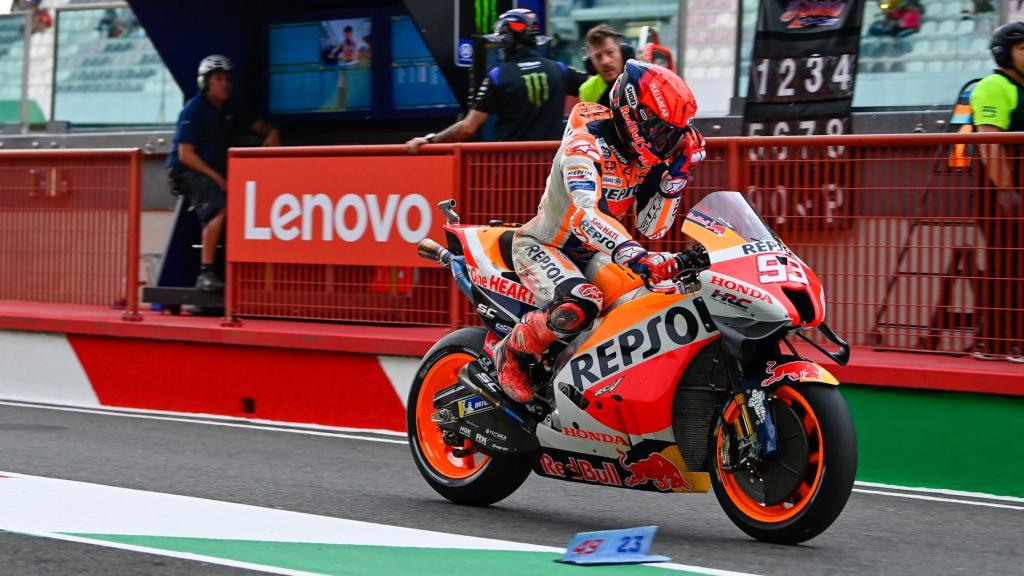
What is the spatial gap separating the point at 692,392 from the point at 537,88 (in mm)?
4264

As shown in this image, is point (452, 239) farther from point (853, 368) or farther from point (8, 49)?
point (8, 49)

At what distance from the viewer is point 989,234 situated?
765 centimetres

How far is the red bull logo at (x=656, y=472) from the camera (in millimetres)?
5859

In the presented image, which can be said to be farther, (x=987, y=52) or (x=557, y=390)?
(x=987, y=52)

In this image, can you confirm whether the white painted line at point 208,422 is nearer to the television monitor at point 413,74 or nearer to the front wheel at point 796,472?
the television monitor at point 413,74

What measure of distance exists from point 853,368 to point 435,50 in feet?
14.6

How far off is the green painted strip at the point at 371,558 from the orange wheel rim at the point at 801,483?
61 centimetres

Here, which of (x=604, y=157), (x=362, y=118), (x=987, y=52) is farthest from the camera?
(x=362, y=118)

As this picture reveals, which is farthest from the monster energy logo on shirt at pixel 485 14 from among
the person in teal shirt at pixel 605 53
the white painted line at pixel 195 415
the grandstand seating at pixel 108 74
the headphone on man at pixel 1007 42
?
the grandstand seating at pixel 108 74

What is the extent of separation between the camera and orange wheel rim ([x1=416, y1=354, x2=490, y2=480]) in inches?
269

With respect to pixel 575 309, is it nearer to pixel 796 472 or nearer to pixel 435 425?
pixel 796 472

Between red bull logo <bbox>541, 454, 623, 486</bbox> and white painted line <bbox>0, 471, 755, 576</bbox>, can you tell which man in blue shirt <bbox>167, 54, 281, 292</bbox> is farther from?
red bull logo <bbox>541, 454, 623, 486</bbox>

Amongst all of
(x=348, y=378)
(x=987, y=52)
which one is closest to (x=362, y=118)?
(x=348, y=378)

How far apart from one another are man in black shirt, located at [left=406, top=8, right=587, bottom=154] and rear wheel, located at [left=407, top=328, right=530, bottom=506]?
2948mm
